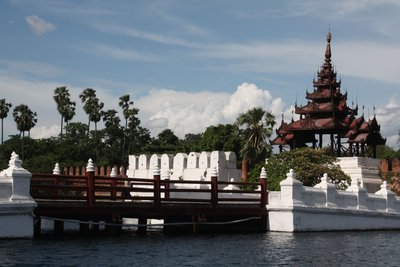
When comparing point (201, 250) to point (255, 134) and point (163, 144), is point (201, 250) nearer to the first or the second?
point (255, 134)

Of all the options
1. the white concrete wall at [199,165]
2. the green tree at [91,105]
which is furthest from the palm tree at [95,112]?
the white concrete wall at [199,165]

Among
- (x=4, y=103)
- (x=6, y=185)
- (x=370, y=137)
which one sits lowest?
(x=6, y=185)

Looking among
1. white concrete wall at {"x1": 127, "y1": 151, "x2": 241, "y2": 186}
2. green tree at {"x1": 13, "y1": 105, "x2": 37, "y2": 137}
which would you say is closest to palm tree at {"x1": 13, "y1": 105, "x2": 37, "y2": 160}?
green tree at {"x1": 13, "y1": 105, "x2": 37, "y2": 137}

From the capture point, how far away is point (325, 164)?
189 ft

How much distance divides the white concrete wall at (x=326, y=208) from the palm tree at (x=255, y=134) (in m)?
23.0

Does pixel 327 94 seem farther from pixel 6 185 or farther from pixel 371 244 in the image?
pixel 6 185

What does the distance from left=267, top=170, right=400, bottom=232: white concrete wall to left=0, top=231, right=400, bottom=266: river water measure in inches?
64.5

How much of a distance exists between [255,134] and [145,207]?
37109 millimetres

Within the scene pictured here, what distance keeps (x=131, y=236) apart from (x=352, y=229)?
13571 millimetres

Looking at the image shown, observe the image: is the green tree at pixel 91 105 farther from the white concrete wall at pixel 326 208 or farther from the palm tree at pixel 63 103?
the white concrete wall at pixel 326 208

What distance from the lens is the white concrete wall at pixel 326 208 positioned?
40375 millimetres

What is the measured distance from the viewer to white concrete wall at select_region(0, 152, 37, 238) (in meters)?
29.5

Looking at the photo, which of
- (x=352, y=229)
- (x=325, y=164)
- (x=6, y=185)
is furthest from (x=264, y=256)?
(x=325, y=164)

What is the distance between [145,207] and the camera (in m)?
35.6
